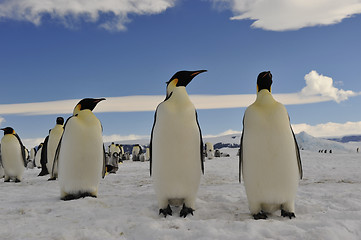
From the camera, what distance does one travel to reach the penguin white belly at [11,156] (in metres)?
10.8

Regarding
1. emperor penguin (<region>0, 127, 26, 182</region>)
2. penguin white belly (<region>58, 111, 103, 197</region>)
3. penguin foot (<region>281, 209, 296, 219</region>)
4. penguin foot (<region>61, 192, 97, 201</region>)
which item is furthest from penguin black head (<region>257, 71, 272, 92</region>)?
emperor penguin (<region>0, 127, 26, 182</region>)

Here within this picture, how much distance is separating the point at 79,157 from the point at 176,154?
2206 mm

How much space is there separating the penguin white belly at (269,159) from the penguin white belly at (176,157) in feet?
2.39

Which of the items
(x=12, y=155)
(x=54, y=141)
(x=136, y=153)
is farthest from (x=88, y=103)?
(x=136, y=153)

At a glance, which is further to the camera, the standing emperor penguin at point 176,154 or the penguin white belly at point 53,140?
the penguin white belly at point 53,140

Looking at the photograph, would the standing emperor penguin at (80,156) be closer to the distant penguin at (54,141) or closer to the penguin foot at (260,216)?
the penguin foot at (260,216)

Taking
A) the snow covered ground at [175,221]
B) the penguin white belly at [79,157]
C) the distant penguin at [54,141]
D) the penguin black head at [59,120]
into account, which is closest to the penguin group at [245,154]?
the snow covered ground at [175,221]

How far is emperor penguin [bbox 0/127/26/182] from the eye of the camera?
10.8 metres

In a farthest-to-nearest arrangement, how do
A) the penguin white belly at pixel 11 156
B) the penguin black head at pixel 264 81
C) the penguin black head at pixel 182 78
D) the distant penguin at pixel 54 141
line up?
the penguin white belly at pixel 11 156, the distant penguin at pixel 54 141, the penguin black head at pixel 182 78, the penguin black head at pixel 264 81

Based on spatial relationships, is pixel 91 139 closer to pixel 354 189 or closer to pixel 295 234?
pixel 295 234

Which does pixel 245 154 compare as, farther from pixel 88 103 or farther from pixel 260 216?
pixel 88 103

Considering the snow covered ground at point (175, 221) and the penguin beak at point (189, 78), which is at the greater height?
the penguin beak at point (189, 78)

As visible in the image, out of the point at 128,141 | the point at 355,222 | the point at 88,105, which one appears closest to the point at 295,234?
the point at 355,222

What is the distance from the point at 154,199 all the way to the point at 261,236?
2785 millimetres
